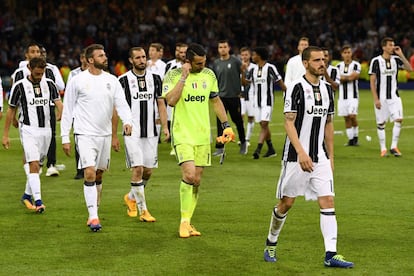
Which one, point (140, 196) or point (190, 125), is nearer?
point (190, 125)

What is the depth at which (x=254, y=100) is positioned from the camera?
20.9 m

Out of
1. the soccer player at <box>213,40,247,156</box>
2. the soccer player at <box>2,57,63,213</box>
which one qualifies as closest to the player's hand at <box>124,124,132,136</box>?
the soccer player at <box>2,57,63,213</box>

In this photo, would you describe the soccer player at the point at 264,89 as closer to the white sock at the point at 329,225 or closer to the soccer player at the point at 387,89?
the soccer player at the point at 387,89

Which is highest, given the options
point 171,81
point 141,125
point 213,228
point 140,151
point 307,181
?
point 171,81

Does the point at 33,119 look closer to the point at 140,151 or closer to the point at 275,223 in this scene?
the point at 140,151

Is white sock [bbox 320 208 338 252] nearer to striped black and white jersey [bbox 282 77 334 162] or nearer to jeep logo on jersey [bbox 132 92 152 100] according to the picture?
striped black and white jersey [bbox 282 77 334 162]

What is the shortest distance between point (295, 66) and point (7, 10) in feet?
92.6

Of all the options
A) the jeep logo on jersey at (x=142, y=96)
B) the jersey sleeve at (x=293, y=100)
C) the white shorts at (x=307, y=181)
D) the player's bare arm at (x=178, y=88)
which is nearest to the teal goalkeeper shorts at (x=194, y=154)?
the player's bare arm at (x=178, y=88)

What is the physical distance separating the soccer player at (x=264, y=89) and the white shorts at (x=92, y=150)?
7.95 meters

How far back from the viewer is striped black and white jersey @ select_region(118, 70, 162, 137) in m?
13.0

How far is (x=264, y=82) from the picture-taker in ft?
67.3

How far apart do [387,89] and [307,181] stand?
1049 cm

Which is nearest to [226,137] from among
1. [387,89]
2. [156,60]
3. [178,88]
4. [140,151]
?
[178,88]

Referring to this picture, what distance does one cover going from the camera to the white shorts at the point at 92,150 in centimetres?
1189
